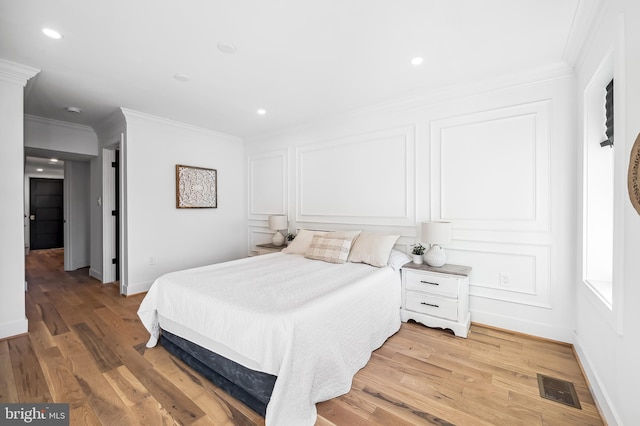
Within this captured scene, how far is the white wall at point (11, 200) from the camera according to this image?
8.40 ft

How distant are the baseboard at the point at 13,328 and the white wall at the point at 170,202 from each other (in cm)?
114

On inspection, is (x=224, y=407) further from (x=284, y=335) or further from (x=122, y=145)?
(x=122, y=145)

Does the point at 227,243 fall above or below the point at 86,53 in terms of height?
below

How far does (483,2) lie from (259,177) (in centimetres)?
397

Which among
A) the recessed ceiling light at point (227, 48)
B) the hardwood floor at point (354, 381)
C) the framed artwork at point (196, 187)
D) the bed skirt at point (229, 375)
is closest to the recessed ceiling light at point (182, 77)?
the recessed ceiling light at point (227, 48)

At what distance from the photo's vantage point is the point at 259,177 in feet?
16.4

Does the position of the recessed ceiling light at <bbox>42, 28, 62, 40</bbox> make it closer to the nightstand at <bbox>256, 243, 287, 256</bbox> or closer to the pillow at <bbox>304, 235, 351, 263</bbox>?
the pillow at <bbox>304, 235, 351, 263</bbox>

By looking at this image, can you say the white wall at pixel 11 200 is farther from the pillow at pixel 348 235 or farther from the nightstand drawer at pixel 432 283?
the nightstand drawer at pixel 432 283

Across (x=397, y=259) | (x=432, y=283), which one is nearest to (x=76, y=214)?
(x=397, y=259)

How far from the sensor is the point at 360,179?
372 cm

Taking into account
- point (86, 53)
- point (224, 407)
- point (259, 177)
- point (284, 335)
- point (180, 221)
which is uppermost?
point (86, 53)

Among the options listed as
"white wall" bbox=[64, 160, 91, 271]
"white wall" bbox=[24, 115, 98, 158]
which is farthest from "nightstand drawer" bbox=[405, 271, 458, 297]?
"white wall" bbox=[64, 160, 91, 271]

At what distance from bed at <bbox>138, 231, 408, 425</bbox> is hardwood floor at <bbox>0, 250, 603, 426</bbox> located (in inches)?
5.0

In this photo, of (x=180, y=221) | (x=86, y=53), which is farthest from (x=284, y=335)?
(x=180, y=221)
